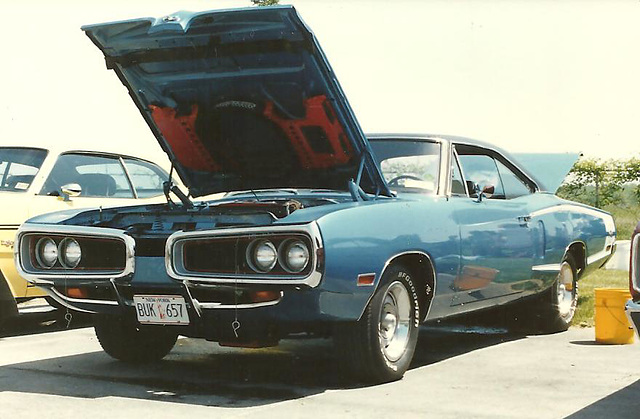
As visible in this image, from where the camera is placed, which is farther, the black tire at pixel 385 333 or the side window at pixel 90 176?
the side window at pixel 90 176

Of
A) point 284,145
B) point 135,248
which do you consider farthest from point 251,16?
point 135,248

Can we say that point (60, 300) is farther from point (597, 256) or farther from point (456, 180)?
point (597, 256)

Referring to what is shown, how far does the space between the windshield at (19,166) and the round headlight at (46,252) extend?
2233 mm

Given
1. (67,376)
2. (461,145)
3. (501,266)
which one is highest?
(461,145)

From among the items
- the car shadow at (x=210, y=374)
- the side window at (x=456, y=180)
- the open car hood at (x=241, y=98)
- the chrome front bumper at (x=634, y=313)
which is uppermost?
the open car hood at (x=241, y=98)

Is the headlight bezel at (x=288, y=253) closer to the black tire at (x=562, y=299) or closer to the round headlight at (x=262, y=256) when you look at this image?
the round headlight at (x=262, y=256)

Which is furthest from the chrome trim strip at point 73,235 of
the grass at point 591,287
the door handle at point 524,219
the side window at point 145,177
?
the grass at point 591,287

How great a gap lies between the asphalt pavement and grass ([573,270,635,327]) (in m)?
1.09

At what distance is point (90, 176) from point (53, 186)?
0.51 meters

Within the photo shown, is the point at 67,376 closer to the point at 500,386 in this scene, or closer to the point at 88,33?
the point at 88,33

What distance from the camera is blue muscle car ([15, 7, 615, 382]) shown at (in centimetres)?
539

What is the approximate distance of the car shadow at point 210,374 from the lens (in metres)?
5.68

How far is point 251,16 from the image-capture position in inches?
227

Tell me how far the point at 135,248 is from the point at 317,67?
153cm
